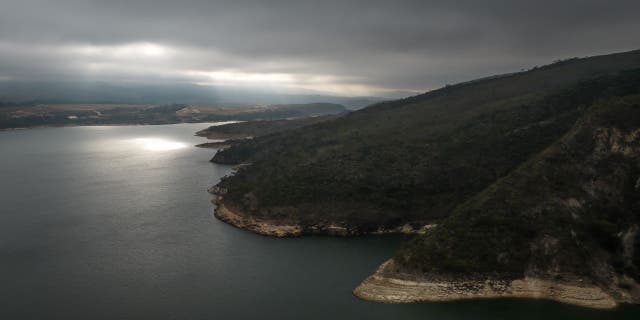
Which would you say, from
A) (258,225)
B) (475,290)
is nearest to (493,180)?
(475,290)

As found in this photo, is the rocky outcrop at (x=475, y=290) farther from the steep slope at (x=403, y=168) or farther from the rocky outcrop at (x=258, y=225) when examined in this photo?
the rocky outcrop at (x=258, y=225)

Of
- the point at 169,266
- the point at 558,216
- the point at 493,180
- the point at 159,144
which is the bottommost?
the point at 169,266

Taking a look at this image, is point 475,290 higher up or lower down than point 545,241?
lower down

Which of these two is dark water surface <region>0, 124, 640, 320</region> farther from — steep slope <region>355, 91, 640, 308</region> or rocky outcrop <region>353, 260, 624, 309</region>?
steep slope <region>355, 91, 640, 308</region>

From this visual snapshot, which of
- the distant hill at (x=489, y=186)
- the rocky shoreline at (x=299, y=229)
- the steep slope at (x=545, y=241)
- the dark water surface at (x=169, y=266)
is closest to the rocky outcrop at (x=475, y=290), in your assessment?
the steep slope at (x=545, y=241)

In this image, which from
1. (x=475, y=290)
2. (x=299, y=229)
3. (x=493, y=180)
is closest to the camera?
(x=475, y=290)

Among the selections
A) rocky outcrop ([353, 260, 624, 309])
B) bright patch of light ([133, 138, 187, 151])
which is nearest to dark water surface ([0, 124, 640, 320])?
rocky outcrop ([353, 260, 624, 309])

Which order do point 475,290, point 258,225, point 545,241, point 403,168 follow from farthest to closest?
point 403,168 → point 258,225 → point 545,241 → point 475,290

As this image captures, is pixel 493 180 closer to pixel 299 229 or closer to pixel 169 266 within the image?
pixel 299 229
